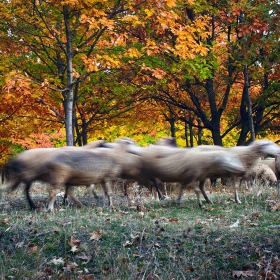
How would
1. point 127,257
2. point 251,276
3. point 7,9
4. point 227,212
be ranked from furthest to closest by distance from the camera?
point 7,9 < point 227,212 < point 127,257 < point 251,276

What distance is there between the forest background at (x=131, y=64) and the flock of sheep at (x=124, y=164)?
7.23 ft

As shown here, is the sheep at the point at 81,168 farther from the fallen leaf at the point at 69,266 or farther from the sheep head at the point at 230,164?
the fallen leaf at the point at 69,266

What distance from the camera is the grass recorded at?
19.1ft

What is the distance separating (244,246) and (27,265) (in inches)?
120

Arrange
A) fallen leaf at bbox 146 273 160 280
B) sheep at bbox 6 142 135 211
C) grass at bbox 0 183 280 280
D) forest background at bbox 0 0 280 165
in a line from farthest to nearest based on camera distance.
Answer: forest background at bbox 0 0 280 165
sheep at bbox 6 142 135 211
grass at bbox 0 183 280 280
fallen leaf at bbox 146 273 160 280

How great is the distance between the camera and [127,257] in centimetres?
609

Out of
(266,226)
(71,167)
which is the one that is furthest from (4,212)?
(266,226)

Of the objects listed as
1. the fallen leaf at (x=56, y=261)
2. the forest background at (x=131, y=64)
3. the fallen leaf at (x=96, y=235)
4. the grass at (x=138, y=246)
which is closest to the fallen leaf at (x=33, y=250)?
the grass at (x=138, y=246)

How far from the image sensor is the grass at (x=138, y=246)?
5836 millimetres

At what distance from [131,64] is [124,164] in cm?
361

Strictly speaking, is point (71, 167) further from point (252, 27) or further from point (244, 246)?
point (252, 27)

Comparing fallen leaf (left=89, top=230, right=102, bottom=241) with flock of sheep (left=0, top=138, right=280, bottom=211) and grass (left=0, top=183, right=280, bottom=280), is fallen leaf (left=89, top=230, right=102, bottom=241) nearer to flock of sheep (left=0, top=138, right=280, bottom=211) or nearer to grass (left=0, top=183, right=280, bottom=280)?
grass (left=0, top=183, right=280, bottom=280)

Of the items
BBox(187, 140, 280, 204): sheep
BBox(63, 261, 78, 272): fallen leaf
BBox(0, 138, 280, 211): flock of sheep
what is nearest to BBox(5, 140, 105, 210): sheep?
BBox(0, 138, 280, 211): flock of sheep

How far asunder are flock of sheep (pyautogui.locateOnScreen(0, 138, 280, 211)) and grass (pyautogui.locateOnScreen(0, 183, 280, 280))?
2.61 feet
